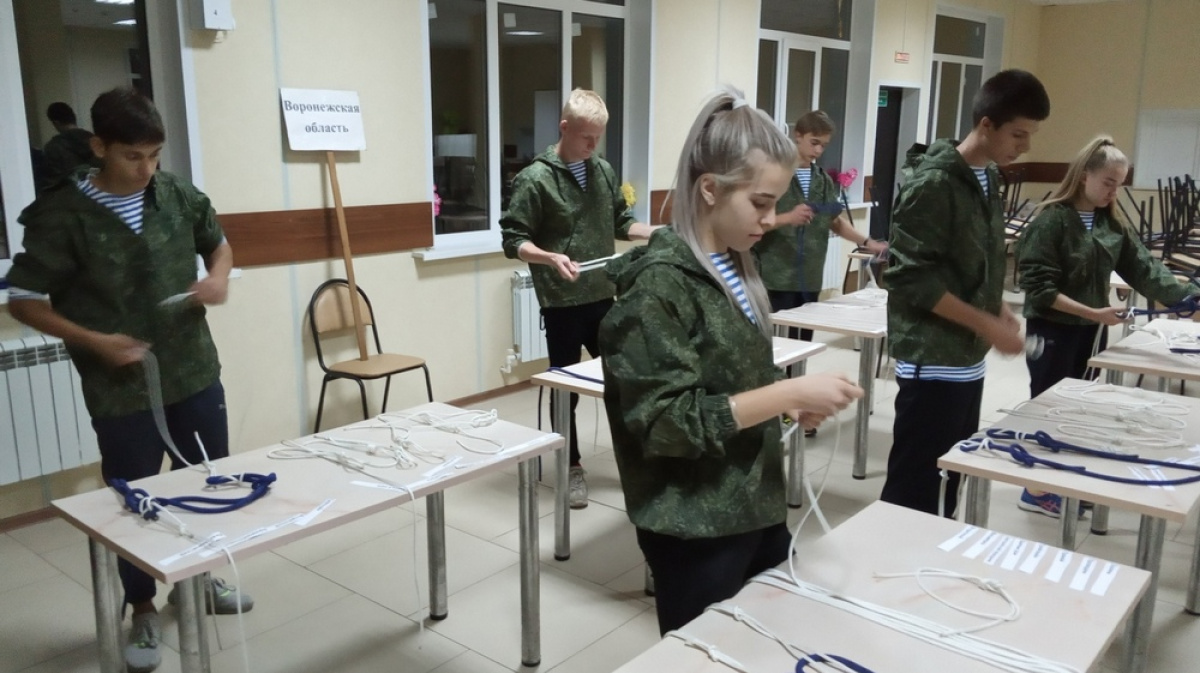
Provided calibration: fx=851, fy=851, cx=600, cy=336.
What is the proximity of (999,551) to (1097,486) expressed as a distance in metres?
0.38

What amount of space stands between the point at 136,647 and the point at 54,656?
29cm

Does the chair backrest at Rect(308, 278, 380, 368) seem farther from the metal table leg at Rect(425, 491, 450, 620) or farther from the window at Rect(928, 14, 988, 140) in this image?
the window at Rect(928, 14, 988, 140)

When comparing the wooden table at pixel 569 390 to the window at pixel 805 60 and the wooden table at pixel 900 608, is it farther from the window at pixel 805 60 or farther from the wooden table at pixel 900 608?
the window at pixel 805 60

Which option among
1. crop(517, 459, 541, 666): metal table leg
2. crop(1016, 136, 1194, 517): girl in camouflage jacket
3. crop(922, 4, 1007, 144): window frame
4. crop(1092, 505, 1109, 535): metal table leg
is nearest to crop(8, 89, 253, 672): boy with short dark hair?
crop(517, 459, 541, 666): metal table leg

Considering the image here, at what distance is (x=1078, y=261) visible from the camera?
301 cm

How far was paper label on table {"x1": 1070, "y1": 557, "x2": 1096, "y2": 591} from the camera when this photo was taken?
1317mm

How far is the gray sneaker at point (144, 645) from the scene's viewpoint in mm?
2293

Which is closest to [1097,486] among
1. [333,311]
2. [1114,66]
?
[333,311]

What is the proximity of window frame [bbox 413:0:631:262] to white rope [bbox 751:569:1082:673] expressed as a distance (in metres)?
3.28

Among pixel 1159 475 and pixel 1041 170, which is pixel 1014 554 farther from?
pixel 1041 170

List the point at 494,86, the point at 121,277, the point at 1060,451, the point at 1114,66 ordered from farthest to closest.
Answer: the point at 1114,66, the point at 494,86, the point at 121,277, the point at 1060,451

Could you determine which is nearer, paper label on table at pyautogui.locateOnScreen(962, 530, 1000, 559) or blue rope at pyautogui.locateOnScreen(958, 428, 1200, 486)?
paper label on table at pyautogui.locateOnScreen(962, 530, 1000, 559)

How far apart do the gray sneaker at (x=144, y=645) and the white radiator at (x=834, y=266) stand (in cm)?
617

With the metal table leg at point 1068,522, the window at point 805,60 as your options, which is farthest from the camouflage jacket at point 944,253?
the window at point 805,60
